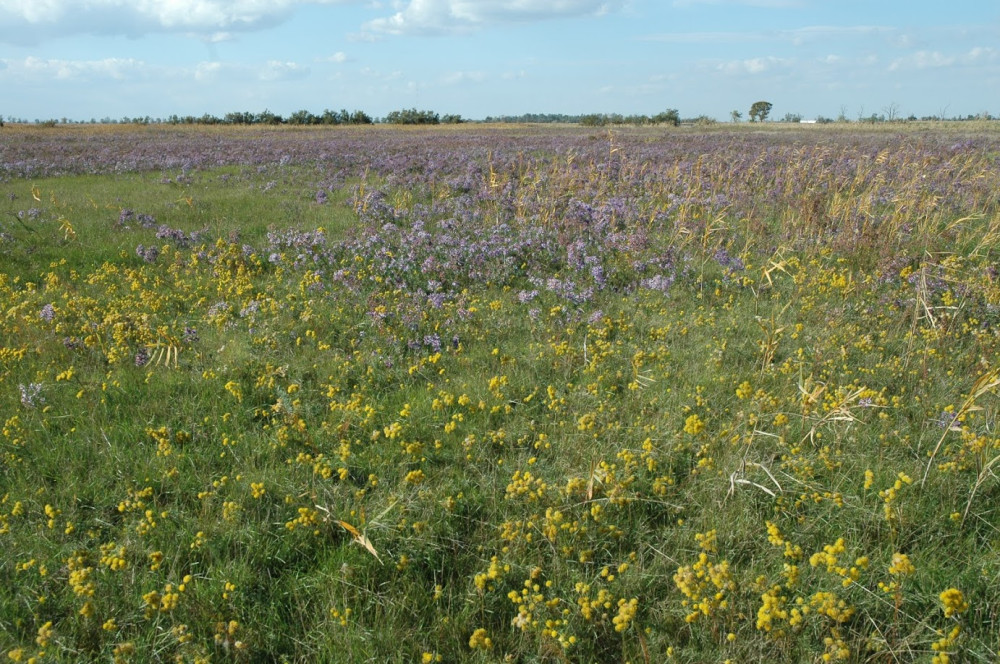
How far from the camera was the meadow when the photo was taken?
2.80m

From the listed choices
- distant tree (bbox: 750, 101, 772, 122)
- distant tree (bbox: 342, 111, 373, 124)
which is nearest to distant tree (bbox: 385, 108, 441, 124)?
distant tree (bbox: 342, 111, 373, 124)

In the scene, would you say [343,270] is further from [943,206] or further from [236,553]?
[943,206]

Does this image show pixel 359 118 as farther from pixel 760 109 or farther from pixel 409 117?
→ pixel 760 109

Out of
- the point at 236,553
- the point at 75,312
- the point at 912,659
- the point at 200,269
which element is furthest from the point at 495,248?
the point at 912,659

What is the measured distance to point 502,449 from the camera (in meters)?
4.18

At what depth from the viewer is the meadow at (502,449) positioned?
280 centimetres

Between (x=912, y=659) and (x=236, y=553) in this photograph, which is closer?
(x=912, y=659)

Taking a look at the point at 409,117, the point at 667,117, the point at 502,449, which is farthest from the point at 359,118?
the point at 502,449

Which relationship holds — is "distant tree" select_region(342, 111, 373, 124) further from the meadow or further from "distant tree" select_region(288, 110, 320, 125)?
the meadow

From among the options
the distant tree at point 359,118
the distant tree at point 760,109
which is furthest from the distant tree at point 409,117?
the distant tree at point 760,109

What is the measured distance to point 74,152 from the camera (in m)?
22.0

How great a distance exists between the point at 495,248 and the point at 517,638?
18.7ft

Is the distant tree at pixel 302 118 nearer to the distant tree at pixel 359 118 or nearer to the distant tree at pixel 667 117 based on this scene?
the distant tree at pixel 359 118

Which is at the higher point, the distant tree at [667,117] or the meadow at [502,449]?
the distant tree at [667,117]
